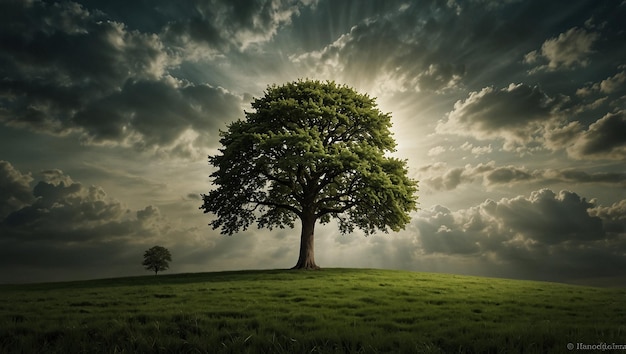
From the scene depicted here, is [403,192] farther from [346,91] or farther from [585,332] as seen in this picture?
[585,332]

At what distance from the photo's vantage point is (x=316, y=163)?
3272 centimetres

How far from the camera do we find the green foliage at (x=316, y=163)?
109 ft

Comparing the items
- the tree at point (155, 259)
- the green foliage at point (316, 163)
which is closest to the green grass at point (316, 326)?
the green foliage at point (316, 163)

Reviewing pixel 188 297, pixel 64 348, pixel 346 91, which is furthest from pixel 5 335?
pixel 346 91

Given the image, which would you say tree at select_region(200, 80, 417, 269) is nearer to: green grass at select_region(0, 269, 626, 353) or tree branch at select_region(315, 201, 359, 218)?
tree branch at select_region(315, 201, 359, 218)

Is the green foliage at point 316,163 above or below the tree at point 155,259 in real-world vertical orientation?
above

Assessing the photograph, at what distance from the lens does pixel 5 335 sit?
10922 mm

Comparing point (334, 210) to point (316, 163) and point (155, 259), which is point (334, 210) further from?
point (155, 259)

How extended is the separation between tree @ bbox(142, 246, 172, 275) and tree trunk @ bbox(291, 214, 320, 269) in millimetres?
29649

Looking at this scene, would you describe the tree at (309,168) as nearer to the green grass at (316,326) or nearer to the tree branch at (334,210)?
the tree branch at (334,210)

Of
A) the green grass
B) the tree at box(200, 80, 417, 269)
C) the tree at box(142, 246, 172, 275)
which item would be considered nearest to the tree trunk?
the tree at box(200, 80, 417, 269)

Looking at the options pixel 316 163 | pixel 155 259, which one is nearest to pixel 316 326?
pixel 316 163

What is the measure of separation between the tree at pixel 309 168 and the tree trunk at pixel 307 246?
3.7 inches

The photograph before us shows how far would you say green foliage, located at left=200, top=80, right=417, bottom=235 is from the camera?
33.2 metres
